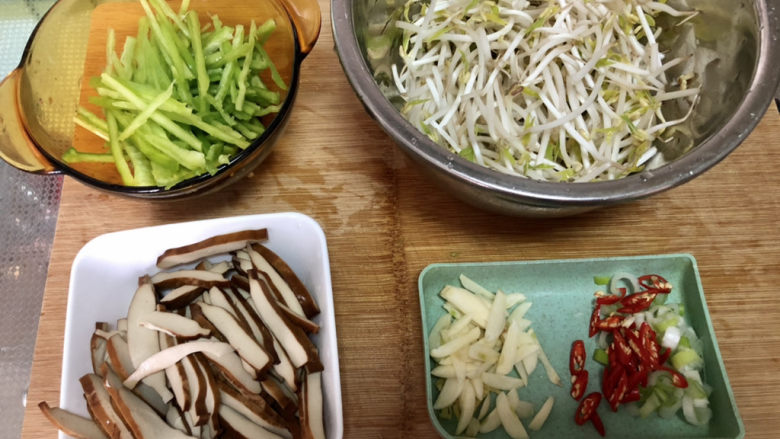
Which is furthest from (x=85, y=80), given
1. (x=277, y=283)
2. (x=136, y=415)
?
(x=136, y=415)

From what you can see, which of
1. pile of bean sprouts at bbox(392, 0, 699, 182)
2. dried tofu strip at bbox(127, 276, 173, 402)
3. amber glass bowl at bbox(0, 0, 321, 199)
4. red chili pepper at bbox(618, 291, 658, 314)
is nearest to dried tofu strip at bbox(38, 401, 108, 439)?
dried tofu strip at bbox(127, 276, 173, 402)

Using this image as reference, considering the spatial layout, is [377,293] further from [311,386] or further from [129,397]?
[129,397]

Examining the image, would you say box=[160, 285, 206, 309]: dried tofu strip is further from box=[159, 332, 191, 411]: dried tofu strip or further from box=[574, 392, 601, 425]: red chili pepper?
box=[574, 392, 601, 425]: red chili pepper

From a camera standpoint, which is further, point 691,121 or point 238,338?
point 691,121

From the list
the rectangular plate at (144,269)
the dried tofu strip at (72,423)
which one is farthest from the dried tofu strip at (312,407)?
the dried tofu strip at (72,423)

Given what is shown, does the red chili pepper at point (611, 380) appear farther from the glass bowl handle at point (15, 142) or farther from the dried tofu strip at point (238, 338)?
the glass bowl handle at point (15, 142)

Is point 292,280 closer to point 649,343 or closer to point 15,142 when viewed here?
point 15,142

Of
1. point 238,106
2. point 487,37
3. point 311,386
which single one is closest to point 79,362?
point 311,386
